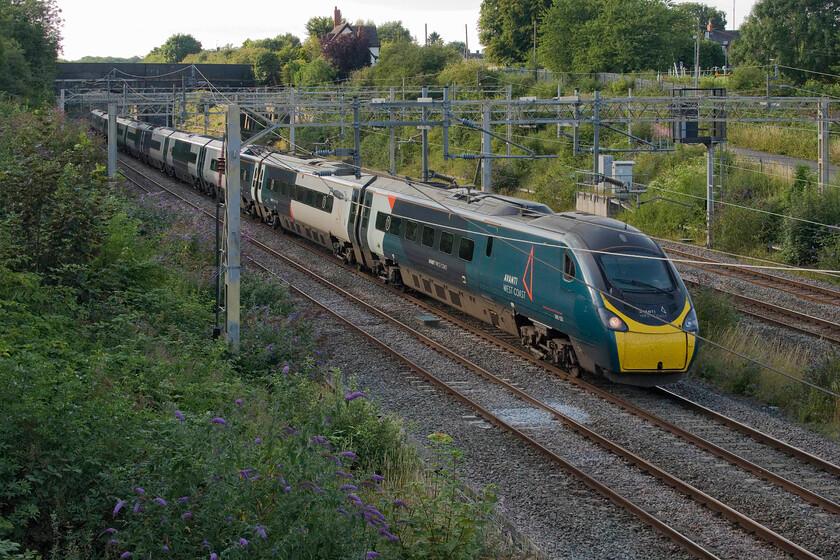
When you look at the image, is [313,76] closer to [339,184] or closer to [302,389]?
[339,184]

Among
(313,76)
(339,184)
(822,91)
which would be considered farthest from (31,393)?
(313,76)

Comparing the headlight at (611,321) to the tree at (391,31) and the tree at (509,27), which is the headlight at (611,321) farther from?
the tree at (391,31)

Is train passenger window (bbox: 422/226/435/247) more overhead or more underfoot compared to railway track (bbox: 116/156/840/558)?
more overhead

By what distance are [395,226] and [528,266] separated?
5853 millimetres

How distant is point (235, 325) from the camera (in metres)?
13.3

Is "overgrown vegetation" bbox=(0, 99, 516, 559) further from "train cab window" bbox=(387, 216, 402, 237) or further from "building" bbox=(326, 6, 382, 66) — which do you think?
"building" bbox=(326, 6, 382, 66)

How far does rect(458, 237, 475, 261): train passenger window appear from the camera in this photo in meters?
16.3

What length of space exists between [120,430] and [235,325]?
243 inches

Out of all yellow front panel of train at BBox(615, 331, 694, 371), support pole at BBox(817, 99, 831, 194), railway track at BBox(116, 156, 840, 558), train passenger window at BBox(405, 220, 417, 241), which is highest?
support pole at BBox(817, 99, 831, 194)

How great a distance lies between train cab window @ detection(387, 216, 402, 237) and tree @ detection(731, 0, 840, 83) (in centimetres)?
4178

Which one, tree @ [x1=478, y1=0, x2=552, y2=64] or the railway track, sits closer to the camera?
the railway track

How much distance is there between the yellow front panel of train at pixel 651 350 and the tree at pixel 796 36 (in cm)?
4594

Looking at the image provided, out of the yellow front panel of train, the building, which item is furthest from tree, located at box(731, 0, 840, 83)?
the yellow front panel of train

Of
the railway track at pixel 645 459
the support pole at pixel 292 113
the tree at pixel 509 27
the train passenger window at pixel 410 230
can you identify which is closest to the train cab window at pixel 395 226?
the train passenger window at pixel 410 230
